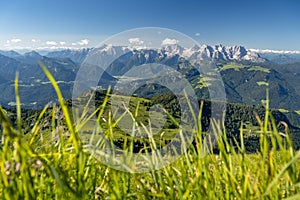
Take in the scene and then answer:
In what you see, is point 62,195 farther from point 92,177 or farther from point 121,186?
point 121,186

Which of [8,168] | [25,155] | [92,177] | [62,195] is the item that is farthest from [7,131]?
[92,177]

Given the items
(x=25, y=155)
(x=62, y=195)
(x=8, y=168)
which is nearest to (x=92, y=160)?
(x=62, y=195)

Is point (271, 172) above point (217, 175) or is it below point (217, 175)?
above

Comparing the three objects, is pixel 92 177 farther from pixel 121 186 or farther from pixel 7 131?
pixel 7 131

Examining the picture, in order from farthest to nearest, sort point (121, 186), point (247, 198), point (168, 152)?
point (168, 152), point (121, 186), point (247, 198)

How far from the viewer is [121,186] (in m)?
1.89

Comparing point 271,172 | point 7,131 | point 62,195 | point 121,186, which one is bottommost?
point 121,186

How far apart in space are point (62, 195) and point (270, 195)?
955 millimetres

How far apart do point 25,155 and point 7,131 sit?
18 cm

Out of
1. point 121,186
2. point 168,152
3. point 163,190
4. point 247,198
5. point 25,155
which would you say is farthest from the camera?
point 168,152

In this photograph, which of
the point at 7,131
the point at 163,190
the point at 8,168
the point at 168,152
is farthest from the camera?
the point at 168,152

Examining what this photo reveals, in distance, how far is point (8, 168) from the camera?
3.94 ft

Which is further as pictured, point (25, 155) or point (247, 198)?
point (247, 198)

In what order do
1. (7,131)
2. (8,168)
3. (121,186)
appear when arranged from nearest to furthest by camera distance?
(7,131)
(8,168)
(121,186)
